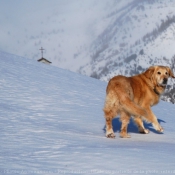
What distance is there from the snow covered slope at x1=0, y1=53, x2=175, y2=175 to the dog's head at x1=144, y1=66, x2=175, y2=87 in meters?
1.35

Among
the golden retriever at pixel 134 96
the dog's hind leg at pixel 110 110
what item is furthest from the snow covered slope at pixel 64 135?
the golden retriever at pixel 134 96

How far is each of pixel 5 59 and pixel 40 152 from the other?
50.2ft

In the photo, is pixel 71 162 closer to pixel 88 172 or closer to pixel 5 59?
pixel 88 172

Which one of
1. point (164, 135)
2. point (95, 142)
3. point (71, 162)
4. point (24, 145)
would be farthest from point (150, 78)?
point (71, 162)

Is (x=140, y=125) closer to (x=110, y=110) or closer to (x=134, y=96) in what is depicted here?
(x=134, y=96)

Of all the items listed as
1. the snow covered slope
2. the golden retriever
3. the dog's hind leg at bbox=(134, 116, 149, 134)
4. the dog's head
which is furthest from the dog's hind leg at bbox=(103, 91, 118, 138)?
the dog's head

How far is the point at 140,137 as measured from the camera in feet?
30.9

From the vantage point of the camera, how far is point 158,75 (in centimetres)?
1023

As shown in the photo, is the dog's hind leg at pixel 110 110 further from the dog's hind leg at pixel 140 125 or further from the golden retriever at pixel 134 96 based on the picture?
the dog's hind leg at pixel 140 125

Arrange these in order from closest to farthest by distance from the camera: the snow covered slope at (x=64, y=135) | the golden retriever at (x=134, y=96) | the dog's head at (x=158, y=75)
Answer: the snow covered slope at (x=64, y=135) < the golden retriever at (x=134, y=96) < the dog's head at (x=158, y=75)

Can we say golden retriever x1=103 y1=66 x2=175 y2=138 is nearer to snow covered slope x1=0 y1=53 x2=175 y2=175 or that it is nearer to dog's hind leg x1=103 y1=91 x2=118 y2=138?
dog's hind leg x1=103 y1=91 x2=118 y2=138

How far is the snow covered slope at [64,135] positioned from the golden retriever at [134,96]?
0.42 m

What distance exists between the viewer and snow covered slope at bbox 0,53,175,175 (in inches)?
221

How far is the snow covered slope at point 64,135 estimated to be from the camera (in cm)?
561
